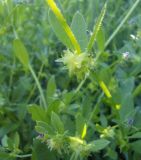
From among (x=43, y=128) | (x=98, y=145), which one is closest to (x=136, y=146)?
(x=98, y=145)

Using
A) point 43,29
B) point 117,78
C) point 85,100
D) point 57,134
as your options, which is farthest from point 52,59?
point 57,134

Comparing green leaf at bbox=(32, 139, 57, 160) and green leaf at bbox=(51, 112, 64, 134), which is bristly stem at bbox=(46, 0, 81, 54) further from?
green leaf at bbox=(32, 139, 57, 160)

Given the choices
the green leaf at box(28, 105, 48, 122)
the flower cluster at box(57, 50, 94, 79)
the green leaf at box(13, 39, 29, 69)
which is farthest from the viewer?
the green leaf at box(13, 39, 29, 69)

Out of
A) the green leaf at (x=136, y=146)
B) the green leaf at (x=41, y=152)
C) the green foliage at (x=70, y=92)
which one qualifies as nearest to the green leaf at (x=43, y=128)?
the green foliage at (x=70, y=92)

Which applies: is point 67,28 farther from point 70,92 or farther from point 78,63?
point 70,92

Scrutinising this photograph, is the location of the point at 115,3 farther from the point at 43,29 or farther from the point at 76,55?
the point at 76,55

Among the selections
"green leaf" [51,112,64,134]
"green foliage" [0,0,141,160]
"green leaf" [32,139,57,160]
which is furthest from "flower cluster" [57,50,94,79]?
"green leaf" [32,139,57,160]

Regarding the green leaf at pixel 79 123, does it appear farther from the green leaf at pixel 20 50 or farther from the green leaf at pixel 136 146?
the green leaf at pixel 20 50
